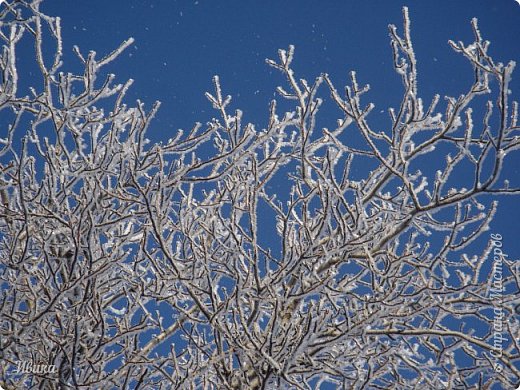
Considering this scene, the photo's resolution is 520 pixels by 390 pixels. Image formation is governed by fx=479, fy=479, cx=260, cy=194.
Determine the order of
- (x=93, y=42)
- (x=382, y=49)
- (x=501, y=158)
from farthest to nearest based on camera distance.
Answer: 1. (x=382, y=49)
2. (x=93, y=42)
3. (x=501, y=158)

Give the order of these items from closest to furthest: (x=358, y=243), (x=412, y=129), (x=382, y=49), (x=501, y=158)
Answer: (x=501, y=158)
(x=358, y=243)
(x=412, y=129)
(x=382, y=49)

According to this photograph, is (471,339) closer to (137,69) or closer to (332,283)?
(332,283)

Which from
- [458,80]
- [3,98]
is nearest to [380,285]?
[3,98]

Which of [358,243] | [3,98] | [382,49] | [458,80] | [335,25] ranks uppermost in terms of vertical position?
[382,49]

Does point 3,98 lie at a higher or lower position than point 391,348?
higher

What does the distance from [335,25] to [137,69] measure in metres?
3.39

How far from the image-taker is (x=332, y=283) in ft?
11.0

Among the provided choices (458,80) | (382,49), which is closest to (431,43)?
(458,80)

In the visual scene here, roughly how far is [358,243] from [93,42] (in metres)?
6.26

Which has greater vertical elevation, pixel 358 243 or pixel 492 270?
pixel 492 270

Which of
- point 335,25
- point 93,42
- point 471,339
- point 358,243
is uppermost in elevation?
point 335,25

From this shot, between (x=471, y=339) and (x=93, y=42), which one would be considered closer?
(x=471, y=339)

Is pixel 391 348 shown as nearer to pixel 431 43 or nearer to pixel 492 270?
pixel 492 270

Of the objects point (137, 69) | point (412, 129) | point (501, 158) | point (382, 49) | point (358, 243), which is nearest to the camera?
point (501, 158)
